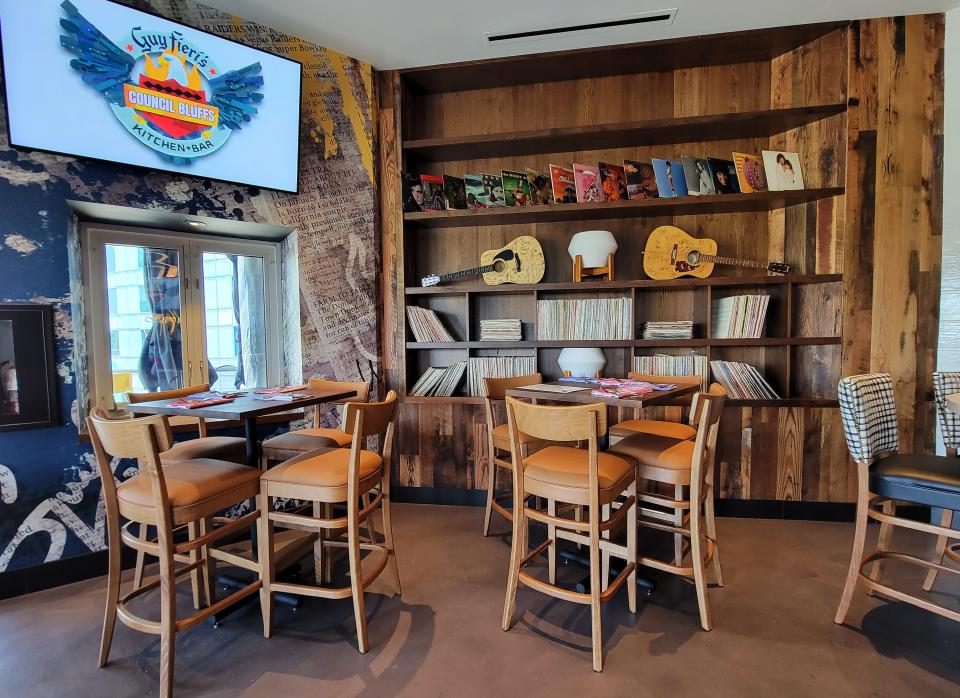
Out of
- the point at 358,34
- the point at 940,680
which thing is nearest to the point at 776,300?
the point at 940,680

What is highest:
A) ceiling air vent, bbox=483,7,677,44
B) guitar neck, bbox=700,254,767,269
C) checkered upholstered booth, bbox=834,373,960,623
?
ceiling air vent, bbox=483,7,677,44

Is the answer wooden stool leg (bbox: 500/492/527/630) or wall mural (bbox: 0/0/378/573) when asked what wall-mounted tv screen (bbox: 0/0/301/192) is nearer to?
wall mural (bbox: 0/0/378/573)

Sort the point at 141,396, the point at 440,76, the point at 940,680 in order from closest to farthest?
the point at 940,680 → the point at 141,396 → the point at 440,76

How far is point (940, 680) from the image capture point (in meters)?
1.53

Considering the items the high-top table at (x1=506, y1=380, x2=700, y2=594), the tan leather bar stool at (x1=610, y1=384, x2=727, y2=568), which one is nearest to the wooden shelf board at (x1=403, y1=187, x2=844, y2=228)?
the high-top table at (x1=506, y1=380, x2=700, y2=594)

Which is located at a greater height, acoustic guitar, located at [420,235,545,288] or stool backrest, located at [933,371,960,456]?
acoustic guitar, located at [420,235,545,288]

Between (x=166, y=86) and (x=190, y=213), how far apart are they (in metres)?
0.61

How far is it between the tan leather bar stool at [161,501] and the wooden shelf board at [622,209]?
2.05m

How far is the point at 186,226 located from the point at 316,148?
2.94 ft

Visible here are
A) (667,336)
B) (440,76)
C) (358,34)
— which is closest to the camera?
(358,34)

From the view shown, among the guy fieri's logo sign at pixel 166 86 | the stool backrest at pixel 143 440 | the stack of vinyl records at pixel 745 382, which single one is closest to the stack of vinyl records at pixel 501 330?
the stack of vinyl records at pixel 745 382

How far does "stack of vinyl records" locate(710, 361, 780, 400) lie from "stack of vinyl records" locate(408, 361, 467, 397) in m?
1.70

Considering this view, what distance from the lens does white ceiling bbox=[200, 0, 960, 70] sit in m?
2.48

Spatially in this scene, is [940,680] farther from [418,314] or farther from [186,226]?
[186,226]
